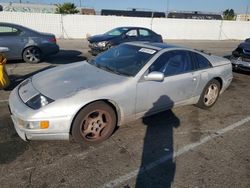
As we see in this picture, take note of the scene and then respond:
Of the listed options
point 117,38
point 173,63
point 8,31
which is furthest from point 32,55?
point 173,63

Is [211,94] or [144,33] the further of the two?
[144,33]

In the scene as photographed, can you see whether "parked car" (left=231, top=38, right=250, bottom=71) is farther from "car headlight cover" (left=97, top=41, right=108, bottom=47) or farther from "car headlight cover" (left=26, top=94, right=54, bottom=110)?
"car headlight cover" (left=26, top=94, right=54, bottom=110)

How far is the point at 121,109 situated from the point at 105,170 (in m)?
1.00

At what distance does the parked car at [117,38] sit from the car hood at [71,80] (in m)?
7.07

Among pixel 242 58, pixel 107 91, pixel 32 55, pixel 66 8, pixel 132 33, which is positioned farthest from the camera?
pixel 66 8

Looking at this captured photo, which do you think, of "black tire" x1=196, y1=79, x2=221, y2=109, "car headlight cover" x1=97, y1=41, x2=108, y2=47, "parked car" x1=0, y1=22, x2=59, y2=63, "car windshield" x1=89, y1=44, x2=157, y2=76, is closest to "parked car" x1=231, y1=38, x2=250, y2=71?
"black tire" x1=196, y1=79, x2=221, y2=109

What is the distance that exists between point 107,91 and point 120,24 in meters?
20.0

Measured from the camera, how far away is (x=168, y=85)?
438cm

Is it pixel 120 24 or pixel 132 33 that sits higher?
pixel 120 24

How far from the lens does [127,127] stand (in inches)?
172

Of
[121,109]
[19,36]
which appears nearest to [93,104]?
[121,109]

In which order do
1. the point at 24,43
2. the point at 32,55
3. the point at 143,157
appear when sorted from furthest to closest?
the point at 32,55 → the point at 24,43 → the point at 143,157

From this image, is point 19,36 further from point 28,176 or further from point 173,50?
point 28,176

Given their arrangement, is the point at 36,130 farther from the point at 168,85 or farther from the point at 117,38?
the point at 117,38
